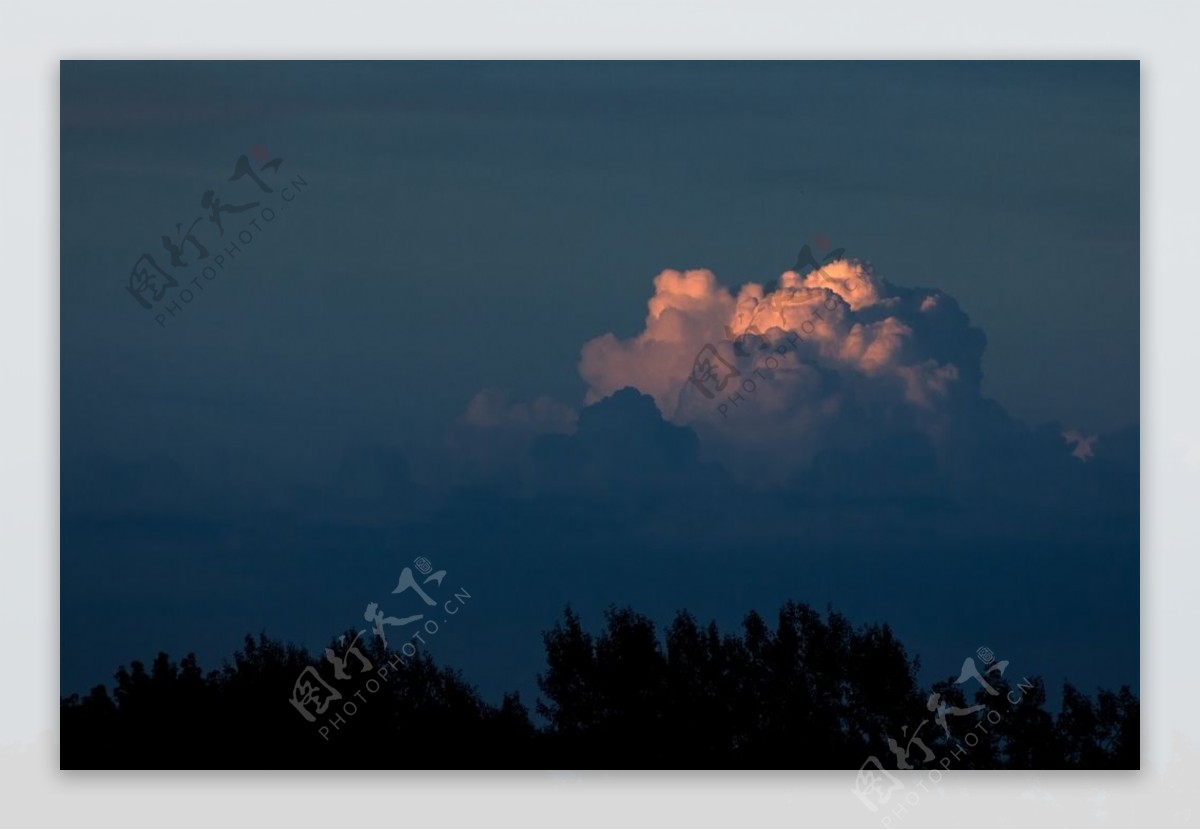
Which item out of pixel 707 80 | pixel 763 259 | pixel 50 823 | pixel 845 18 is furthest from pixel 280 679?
pixel 845 18

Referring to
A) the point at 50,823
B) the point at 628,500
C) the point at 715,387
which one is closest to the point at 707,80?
the point at 715,387

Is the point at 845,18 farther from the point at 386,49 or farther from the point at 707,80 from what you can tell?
the point at 386,49

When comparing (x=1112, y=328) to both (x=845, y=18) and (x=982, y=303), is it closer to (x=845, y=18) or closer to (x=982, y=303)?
(x=982, y=303)

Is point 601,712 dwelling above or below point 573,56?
below

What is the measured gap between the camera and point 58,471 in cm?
448

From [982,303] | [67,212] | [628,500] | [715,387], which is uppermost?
[67,212]

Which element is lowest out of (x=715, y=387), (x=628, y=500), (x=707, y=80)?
(x=628, y=500)

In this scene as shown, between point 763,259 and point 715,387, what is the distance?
1.52 ft

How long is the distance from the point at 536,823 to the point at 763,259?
2056 mm

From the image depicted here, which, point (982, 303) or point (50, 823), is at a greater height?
point (982, 303)

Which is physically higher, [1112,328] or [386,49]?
[386,49]

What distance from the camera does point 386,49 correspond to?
14.7 feet

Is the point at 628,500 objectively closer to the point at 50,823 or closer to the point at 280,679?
the point at 280,679

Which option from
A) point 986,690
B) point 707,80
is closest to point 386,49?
point 707,80
